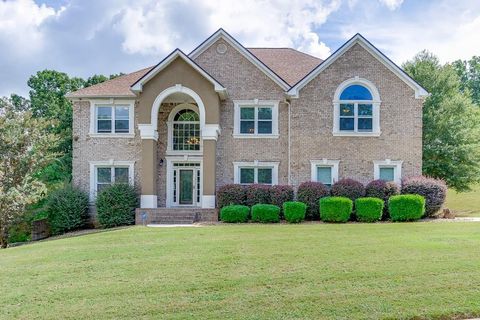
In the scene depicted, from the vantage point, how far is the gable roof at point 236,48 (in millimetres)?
20312

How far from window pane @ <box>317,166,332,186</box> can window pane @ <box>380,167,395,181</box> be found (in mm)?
2558

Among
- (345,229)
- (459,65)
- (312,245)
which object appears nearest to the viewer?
(312,245)

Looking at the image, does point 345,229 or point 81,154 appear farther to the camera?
point 81,154

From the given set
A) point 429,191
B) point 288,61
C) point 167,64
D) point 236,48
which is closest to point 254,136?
point 236,48

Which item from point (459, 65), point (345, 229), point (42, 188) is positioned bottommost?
point (345, 229)

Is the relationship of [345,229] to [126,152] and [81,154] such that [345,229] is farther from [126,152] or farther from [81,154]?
[81,154]

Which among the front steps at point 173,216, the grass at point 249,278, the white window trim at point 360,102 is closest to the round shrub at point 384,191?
the white window trim at point 360,102

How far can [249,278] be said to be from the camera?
764cm

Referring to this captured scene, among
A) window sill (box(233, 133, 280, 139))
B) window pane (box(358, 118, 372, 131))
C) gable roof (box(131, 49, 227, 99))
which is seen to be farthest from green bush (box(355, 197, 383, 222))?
gable roof (box(131, 49, 227, 99))

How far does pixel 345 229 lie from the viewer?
46.8 feet

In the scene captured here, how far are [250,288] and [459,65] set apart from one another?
209 feet

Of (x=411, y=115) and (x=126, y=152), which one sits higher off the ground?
(x=411, y=115)

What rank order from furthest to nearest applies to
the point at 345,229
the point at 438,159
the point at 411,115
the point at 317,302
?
the point at 438,159
the point at 411,115
the point at 345,229
the point at 317,302

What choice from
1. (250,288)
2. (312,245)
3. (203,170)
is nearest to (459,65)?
(203,170)
